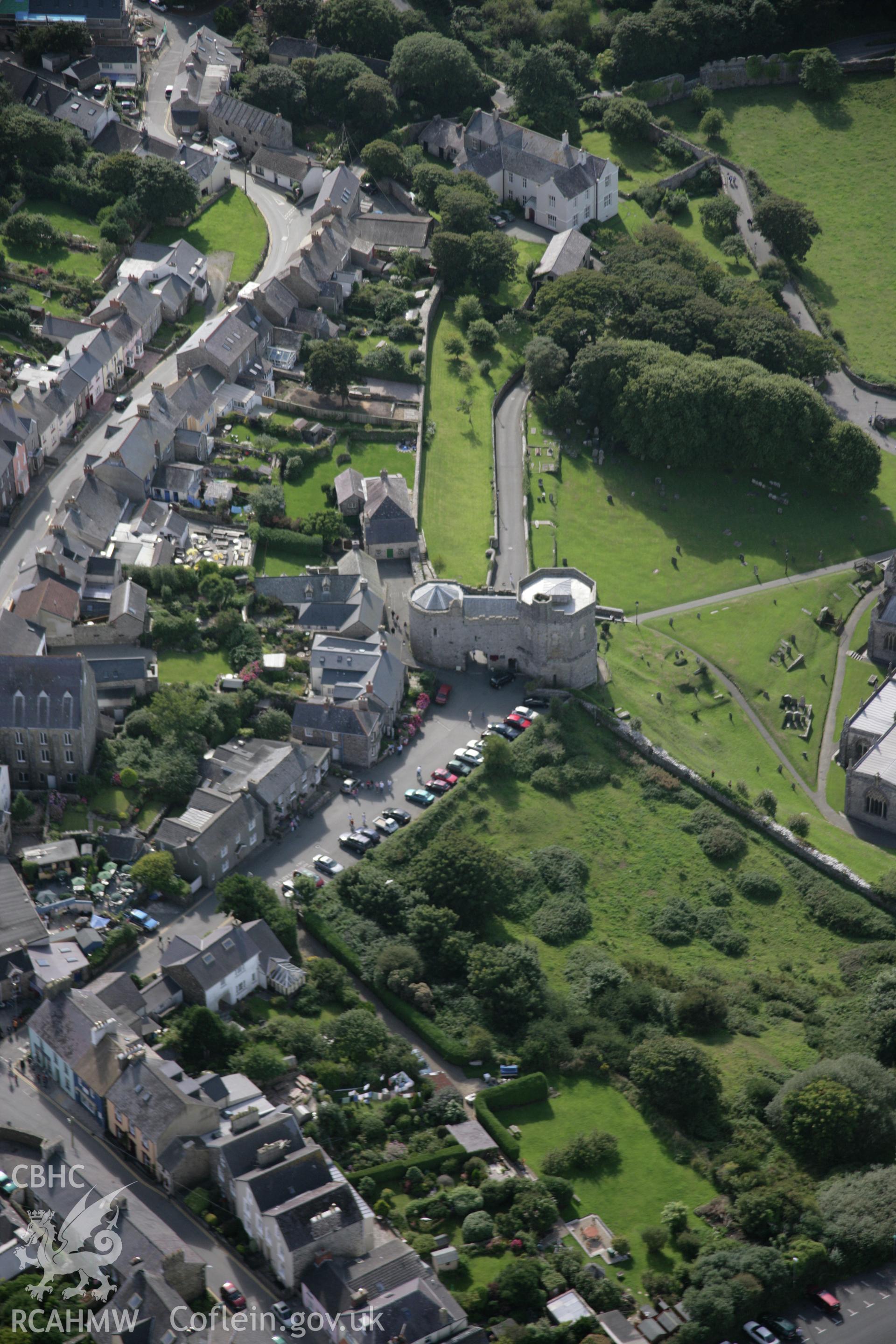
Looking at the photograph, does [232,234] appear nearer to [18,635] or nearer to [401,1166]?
[18,635]

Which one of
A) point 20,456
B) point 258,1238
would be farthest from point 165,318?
point 258,1238

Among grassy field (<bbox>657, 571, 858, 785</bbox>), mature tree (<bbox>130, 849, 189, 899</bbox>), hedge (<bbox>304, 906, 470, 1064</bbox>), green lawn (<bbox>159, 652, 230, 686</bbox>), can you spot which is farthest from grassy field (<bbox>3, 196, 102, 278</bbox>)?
hedge (<bbox>304, 906, 470, 1064</bbox>)

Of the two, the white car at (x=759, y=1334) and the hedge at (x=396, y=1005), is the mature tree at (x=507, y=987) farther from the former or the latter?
the white car at (x=759, y=1334)

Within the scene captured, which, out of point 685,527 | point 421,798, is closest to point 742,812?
point 421,798

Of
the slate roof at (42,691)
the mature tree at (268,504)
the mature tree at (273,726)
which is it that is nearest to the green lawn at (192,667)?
the mature tree at (273,726)

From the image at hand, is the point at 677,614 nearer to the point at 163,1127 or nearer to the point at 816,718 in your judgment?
the point at 816,718

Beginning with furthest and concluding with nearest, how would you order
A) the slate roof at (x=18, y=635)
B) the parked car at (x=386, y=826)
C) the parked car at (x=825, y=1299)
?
1. the slate roof at (x=18, y=635)
2. the parked car at (x=386, y=826)
3. the parked car at (x=825, y=1299)

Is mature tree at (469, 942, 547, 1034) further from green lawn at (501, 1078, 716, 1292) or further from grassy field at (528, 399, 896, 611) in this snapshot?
grassy field at (528, 399, 896, 611)

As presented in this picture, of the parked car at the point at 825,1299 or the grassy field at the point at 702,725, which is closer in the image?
the parked car at the point at 825,1299
